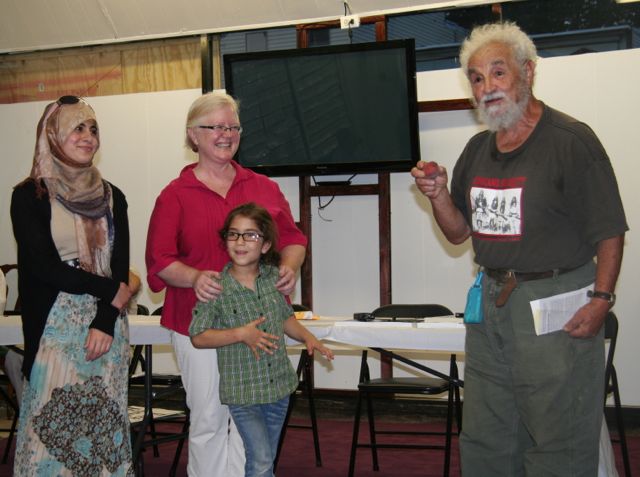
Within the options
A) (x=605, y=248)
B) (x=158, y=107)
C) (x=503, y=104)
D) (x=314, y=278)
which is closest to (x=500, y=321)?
(x=605, y=248)

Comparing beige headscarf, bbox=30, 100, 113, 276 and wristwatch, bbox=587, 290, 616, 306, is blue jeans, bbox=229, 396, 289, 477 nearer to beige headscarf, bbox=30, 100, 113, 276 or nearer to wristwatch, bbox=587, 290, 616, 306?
beige headscarf, bbox=30, 100, 113, 276

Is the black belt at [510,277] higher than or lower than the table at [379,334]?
higher

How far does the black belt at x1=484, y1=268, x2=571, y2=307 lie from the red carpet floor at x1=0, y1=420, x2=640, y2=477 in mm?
2042

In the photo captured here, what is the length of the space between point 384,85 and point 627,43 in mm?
1577

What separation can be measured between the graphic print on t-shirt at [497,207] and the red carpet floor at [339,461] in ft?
6.93

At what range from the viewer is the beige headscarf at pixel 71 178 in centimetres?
281

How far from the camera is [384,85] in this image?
5230mm

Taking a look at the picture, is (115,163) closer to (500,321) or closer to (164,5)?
(164,5)

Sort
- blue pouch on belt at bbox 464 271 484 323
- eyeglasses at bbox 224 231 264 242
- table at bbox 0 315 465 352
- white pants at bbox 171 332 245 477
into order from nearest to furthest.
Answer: blue pouch on belt at bbox 464 271 484 323 → eyeglasses at bbox 224 231 264 242 → white pants at bbox 171 332 245 477 → table at bbox 0 315 465 352

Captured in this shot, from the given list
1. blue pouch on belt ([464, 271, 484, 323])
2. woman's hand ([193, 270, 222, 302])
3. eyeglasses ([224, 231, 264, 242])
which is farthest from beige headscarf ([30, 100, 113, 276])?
blue pouch on belt ([464, 271, 484, 323])

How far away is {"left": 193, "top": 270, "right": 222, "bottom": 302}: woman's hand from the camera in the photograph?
A: 2.87 meters

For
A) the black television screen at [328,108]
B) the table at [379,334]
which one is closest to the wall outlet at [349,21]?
the black television screen at [328,108]

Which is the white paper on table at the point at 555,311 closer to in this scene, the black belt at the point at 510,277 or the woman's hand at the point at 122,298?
the black belt at the point at 510,277

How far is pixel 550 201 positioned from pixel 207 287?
117cm
